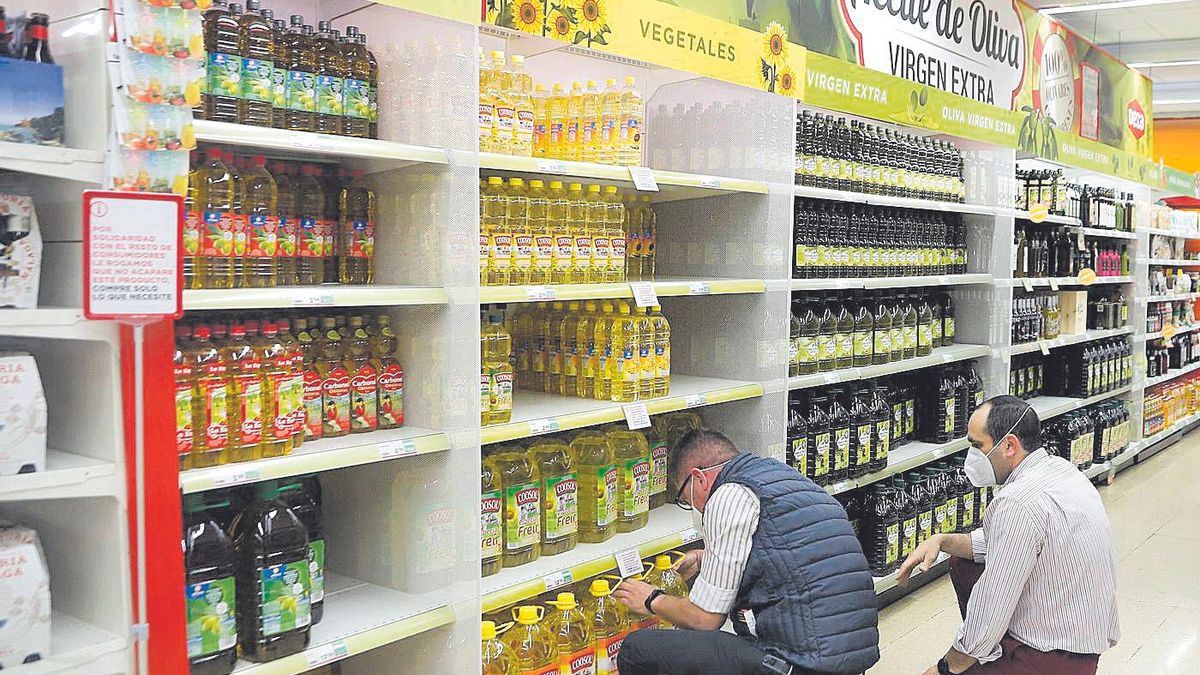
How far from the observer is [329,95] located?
2658 mm

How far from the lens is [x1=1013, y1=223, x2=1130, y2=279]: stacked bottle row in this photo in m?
6.60

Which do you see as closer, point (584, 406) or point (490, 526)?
point (490, 526)

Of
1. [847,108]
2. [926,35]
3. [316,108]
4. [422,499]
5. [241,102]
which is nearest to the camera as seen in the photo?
[241,102]

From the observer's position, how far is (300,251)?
2.71 m

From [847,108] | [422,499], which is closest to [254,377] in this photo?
[422,499]

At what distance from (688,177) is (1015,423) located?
1.41m

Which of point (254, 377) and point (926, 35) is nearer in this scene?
point (254, 377)

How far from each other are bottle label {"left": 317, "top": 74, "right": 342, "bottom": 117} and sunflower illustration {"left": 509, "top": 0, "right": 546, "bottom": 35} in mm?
632

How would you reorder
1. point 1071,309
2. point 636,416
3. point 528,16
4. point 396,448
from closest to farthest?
point 396,448, point 528,16, point 636,416, point 1071,309

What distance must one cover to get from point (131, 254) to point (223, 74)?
25.7 inches

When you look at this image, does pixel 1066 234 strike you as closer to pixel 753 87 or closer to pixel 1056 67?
pixel 1056 67

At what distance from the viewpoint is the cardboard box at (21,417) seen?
77.5 inches

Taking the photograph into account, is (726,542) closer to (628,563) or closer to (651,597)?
(651,597)

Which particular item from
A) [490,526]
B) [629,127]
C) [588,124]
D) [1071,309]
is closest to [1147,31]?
[1071,309]
